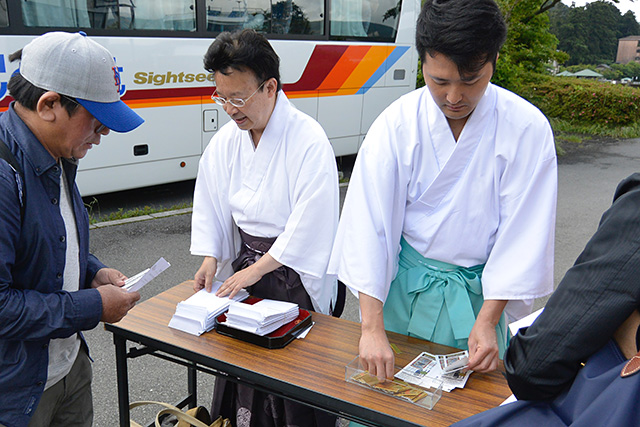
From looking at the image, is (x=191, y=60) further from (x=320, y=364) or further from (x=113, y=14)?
(x=320, y=364)

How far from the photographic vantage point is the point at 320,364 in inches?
74.5

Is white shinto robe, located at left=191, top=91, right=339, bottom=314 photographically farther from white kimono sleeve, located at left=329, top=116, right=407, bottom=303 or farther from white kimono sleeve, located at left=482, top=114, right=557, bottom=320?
white kimono sleeve, located at left=482, top=114, right=557, bottom=320

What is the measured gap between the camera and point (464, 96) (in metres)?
1.69

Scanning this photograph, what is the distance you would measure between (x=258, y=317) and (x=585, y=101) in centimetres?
1485

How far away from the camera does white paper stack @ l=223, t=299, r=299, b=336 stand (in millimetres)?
2006

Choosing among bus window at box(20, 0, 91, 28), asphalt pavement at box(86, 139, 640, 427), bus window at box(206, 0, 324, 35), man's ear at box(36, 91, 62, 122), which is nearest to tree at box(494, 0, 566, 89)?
asphalt pavement at box(86, 139, 640, 427)

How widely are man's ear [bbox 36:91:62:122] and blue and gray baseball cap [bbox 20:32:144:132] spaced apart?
0.02 meters

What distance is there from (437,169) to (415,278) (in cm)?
39

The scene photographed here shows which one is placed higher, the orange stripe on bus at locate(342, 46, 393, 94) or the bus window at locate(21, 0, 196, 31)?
the bus window at locate(21, 0, 196, 31)

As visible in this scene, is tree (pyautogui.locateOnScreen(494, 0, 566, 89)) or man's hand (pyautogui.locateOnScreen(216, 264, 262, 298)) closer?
man's hand (pyautogui.locateOnScreen(216, 264, 262, 298))

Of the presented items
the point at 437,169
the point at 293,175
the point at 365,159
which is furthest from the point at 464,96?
the point at 293,175

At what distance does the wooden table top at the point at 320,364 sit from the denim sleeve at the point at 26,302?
0.49 m

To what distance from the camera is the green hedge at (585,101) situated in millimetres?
14156

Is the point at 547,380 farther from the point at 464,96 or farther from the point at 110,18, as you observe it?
the point at 110,18
